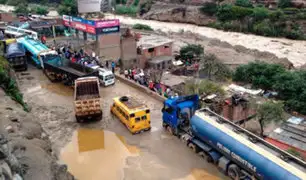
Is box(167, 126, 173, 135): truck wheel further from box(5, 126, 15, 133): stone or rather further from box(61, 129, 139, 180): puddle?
box(5, 126, 15, 133): stone

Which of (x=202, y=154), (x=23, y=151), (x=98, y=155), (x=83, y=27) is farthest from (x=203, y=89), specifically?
(x=83, y=27)

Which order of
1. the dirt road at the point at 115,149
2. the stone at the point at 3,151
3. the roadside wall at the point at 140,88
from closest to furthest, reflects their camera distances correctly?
the stone at the point at 3,151
the dirt road at the point at 115,149
the roadside wall at the point at 140,88

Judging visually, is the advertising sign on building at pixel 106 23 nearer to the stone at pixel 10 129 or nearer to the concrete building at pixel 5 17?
the stone at pixel 10 129

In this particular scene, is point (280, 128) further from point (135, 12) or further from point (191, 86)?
point (135, 12)

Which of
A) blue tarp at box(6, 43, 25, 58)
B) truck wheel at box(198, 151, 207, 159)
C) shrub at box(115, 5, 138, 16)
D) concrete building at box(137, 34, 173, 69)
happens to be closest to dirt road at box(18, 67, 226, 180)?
truck wheel at box(198, 151, 207, 159)

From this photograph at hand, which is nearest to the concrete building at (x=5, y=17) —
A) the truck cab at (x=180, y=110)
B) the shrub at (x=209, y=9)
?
the shrub at (x=209, y=9)
